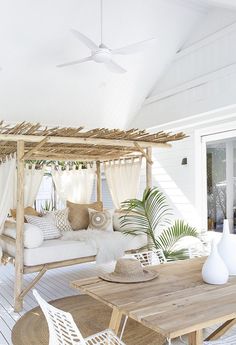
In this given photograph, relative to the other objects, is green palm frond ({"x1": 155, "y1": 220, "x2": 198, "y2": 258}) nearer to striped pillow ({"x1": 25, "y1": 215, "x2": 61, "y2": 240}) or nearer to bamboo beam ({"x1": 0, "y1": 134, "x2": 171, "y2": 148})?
bamboo beam ({"x1": 0, "y1": 134, "x2": 171, "y2": 148})

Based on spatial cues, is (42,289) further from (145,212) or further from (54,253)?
(145,212)

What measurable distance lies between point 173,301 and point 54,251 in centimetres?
285

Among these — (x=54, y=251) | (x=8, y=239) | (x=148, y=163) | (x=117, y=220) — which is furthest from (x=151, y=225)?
(x=8, y=239)

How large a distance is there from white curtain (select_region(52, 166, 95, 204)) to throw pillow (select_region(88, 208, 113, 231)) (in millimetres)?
1332

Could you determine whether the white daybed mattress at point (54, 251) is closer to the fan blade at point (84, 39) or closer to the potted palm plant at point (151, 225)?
the potted palm plant at point (151, 225)

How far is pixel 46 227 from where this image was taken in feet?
17.8

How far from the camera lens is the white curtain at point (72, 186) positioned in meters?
7.59

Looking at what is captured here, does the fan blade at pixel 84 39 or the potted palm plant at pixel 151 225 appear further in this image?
the potted palm plant at pixel 151 225

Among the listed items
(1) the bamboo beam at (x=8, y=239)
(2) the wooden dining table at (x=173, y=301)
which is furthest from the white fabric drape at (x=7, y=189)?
(2) the wooden dining table at (x=173, y=301)

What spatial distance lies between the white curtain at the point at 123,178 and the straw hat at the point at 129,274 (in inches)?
156

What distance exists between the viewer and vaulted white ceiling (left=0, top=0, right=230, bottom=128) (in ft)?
18.9

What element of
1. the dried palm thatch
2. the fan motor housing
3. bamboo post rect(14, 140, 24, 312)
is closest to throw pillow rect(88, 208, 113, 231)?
the dried palm thatch

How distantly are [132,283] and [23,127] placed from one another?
2.62 meters

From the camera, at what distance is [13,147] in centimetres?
545
